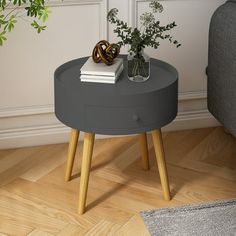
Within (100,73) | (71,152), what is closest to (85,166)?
(71,152)

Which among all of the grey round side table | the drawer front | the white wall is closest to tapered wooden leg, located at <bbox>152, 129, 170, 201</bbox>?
the grey round side table

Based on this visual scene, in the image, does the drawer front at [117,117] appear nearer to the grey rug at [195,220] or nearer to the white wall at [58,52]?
the grey rug at [195,220]

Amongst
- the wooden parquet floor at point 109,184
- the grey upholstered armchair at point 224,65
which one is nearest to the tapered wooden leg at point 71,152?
the wooden parquet floor at point 109,184

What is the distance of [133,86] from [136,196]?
0.46 metres

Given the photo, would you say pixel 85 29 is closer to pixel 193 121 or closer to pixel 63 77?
pixel 63 77

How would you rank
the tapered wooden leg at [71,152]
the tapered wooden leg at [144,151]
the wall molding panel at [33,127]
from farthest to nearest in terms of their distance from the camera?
the wall molding panel at [33,127]
the tapered wooden leg at [144,151]
the tapered wooden leg at [71,152]

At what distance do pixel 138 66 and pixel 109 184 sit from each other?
0.53 metres

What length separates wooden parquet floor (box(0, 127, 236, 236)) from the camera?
2.09 m

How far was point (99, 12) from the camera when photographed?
2516 mm

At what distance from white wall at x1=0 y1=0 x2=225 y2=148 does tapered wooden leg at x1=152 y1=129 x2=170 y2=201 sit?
2.05 feet

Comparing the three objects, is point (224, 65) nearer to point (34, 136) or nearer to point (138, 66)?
point (138, 66)

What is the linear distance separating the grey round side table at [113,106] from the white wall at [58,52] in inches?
17.0

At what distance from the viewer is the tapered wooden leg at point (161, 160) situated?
6.98ft

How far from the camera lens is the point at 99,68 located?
6.84 ft
